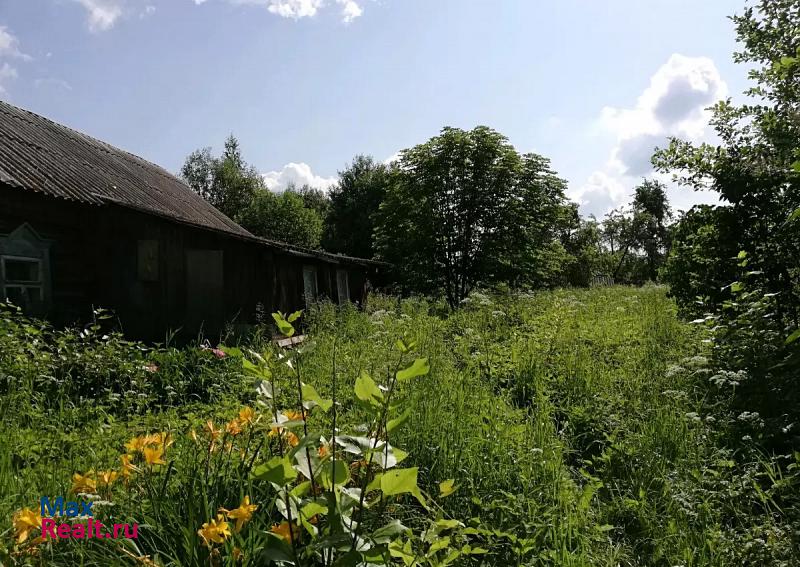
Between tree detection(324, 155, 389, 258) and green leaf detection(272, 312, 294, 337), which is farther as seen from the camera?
tree detection(324, 155, 389, 258)

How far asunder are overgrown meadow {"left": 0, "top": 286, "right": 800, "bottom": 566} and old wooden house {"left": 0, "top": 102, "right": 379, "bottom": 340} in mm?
3955

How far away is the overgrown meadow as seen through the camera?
4.69ft

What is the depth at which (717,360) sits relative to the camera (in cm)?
480

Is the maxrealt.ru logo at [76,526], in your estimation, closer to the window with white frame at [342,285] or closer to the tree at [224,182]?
the window with white frame at [342,285]

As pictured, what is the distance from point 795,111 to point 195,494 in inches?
219

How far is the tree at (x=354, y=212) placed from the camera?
33531 millimetres

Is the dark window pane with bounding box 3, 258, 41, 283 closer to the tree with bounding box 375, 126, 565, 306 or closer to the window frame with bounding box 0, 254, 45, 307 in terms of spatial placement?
the window frame with bounding box 0, 254, 45, 307

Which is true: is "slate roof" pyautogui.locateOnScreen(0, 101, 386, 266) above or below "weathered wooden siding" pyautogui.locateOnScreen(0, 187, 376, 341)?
above

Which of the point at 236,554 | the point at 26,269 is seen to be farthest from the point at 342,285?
the point at 236,554

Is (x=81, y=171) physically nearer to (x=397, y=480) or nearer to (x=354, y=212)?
(x=397, y=480)

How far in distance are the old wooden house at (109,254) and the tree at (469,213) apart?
5819mm

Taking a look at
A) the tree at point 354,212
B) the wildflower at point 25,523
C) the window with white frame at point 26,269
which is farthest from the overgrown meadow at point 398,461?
the tree at point 354,212

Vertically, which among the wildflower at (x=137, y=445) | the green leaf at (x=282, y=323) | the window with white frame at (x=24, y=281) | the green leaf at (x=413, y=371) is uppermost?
the window with white frame at (x=24, y=281)

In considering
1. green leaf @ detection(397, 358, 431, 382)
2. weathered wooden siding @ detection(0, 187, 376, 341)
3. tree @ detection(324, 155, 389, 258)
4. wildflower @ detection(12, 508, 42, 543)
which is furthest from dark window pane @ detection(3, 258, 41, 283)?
tree @ detection(324, 155, 389, 258)
